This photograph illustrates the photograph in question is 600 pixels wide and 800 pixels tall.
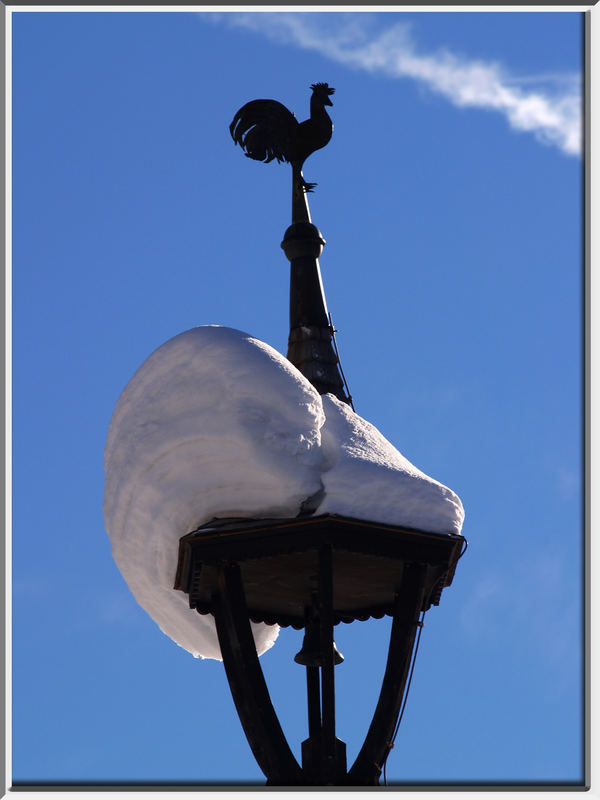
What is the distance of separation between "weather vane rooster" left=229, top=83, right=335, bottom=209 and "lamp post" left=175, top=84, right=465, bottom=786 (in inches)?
165

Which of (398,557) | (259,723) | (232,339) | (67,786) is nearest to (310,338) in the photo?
(232,339)

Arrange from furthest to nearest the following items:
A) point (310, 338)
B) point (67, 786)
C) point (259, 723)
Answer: point (310, 338) < point (259, 723) < point (67, 786)

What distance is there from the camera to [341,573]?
25.1 m

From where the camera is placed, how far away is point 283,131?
93.5 feet

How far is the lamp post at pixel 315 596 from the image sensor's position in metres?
23.3

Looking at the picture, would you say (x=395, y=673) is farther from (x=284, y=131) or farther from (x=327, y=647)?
(x=284, y=131)

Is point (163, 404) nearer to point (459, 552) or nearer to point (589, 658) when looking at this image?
point (459, 552)

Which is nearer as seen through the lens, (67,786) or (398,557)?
(67,786)

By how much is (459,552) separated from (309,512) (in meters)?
2.42

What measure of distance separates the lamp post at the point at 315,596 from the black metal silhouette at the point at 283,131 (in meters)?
4.22

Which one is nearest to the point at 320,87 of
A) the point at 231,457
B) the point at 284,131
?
the point at 284,131

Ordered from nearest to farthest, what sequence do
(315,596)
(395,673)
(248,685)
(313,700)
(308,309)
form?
(248,685)
(395,673)
(313,700)
(315,596)
(308,309)

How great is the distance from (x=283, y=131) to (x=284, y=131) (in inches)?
0.7

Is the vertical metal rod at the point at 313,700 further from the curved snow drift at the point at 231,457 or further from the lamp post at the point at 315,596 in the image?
the curved snow drift at the point at 231,457
